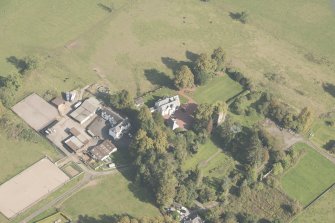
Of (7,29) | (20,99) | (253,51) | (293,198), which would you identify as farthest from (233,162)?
(7,29)

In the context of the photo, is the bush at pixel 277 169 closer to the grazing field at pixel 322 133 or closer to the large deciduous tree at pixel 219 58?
the grazing field at pixel 322 133

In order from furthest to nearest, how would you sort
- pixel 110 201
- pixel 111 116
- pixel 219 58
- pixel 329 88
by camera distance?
pixel 329 88, pixel 219 58, pixel 111 116, pixel 110 201

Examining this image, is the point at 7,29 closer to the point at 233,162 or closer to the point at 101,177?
the point at 101,177

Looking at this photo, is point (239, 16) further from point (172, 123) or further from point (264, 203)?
point (264, 203)

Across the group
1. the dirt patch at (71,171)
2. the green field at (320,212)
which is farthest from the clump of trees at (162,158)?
the green field at (320,212)

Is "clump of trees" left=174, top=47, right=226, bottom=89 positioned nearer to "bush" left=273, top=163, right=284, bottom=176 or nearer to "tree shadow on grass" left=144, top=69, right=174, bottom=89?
"tree shadow on grass" left=144, top=69, right=174, bottom=89

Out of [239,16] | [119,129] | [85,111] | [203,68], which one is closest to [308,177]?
Result: [203,68]
